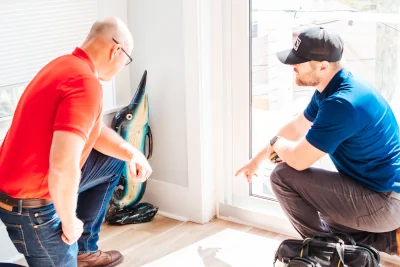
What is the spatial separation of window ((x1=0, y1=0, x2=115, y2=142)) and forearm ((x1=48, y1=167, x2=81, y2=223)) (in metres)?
0.92

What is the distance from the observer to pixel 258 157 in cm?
270

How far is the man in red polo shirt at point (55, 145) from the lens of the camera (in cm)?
193

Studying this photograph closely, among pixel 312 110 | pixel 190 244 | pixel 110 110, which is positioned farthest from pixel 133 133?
pixel 312 110

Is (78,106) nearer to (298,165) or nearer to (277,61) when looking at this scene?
(298,165)

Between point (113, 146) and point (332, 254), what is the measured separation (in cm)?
93

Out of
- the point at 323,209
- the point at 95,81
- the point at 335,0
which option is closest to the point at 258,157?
the point at 323,209

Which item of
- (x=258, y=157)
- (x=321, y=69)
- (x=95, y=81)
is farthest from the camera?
(x=258, y=157)

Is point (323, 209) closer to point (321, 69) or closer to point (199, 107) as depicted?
point (321, 69)

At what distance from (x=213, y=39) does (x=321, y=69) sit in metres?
0.79

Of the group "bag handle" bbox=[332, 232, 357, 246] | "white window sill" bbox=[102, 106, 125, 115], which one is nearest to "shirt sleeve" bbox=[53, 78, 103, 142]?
"bag handle" bbox=[332, 232, 357, 246]

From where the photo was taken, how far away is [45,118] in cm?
199

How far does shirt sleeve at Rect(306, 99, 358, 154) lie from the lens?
7.62 ft

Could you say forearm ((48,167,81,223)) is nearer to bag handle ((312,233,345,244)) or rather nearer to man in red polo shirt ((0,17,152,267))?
man in red polo shirt ((0,17,152,267))

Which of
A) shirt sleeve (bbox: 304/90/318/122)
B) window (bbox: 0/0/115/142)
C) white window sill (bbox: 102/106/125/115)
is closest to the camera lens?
shirt sleeve (bbox: 304/90/318/122)
